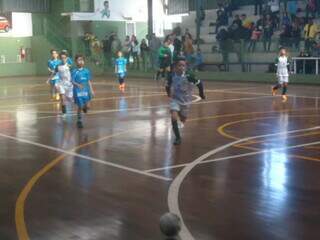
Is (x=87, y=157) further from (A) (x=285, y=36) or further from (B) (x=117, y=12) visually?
(B) (x=117, y=12)

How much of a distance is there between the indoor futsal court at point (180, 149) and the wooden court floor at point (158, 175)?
0.02 meters

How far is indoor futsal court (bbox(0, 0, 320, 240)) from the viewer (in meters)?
6.84

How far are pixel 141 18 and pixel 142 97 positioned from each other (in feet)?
72.7

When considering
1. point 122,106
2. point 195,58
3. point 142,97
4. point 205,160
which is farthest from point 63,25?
point 205,160

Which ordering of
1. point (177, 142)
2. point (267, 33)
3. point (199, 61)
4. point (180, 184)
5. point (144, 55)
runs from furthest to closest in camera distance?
point (144, 55)
point (199, 61)
point (267, 33)
point (177, 142)
point (180, 184)

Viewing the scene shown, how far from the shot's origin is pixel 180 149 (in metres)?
11.6

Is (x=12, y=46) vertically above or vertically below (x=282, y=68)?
above

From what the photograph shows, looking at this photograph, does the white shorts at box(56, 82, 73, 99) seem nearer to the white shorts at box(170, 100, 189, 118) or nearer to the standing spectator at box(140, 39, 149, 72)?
the white shorts at box(170, 100, 189, 118)

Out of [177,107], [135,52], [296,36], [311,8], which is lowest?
[177,107]

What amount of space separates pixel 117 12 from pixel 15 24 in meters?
7.42

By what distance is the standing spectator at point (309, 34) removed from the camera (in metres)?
27.8

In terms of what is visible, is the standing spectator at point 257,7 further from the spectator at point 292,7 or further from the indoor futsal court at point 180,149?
the spectator at point 292,7

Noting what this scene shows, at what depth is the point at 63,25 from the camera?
43062mm

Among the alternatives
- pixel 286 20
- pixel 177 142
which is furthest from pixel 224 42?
pixel 177 142
